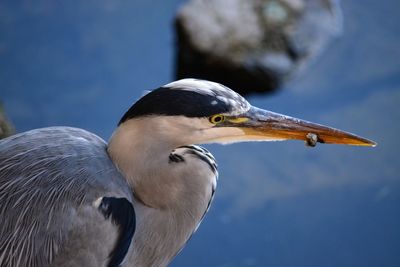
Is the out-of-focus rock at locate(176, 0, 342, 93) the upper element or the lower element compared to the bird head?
upper

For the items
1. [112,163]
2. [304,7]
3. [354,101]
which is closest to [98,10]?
[304,7]

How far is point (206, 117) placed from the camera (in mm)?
1579

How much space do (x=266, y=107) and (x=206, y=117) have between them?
1806 mm

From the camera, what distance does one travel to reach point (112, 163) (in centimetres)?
170

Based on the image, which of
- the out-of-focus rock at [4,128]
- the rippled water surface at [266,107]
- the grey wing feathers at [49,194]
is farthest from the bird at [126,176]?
the rippled water surface at [266,107]

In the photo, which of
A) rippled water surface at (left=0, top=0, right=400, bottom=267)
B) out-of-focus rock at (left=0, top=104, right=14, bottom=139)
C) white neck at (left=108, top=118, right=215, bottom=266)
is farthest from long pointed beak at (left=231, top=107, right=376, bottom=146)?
rippled water surface at (left=0, top=0, right=400, bottom=267)

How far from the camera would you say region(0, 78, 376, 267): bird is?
155 centimetres

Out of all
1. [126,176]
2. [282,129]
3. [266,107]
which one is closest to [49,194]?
[126,176]

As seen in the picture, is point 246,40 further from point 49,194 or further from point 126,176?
point 49,194

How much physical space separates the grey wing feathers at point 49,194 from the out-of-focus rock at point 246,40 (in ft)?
5.91

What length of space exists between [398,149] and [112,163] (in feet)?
5.91

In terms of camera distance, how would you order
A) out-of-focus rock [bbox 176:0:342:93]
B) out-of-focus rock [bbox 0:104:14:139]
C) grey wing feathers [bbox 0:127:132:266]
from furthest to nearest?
1. out-of-focus rock [bbox 176:0:342:93]
2. out-of-focus rock [bbox 0:104:14:139]
3. grey wing feathers [bbox 0:127:132:266]

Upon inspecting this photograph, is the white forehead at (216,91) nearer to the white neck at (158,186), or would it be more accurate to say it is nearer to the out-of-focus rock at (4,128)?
the white neck at (158,186)

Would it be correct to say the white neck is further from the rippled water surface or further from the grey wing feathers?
the rippled water surface
